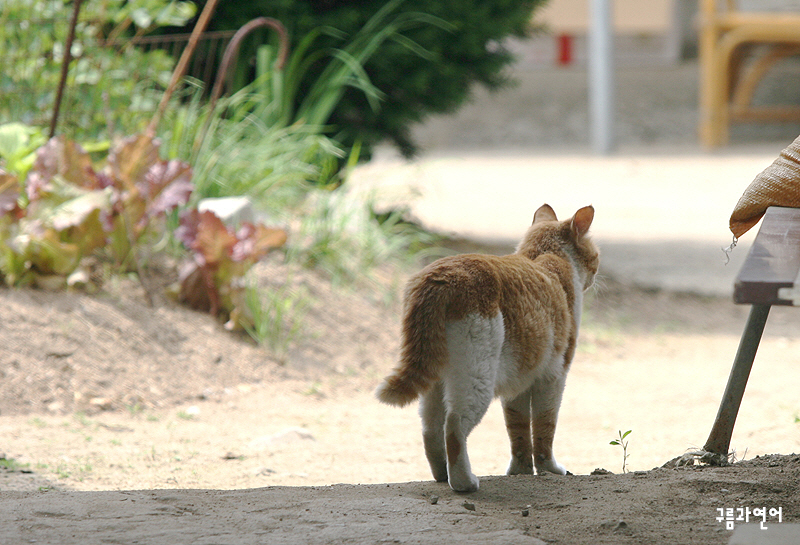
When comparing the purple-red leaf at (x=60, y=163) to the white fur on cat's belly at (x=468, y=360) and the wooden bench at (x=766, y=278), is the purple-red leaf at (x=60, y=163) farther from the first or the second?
the wooden bench at (x=766, y=278)

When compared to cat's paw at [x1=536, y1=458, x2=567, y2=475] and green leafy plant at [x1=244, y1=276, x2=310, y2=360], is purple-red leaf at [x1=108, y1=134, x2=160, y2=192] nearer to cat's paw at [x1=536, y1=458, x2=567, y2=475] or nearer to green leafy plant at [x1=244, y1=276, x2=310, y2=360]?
green leafy plant at [x1=244, y1=276, x2=310, y2=360]

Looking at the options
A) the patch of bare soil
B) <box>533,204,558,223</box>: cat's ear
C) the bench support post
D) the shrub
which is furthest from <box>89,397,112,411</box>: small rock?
the shrub

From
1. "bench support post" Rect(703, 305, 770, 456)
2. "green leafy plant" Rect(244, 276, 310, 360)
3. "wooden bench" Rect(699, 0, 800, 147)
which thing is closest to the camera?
"bench support post" Rect(703, 305, 770, 456)

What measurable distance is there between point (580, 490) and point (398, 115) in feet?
14.1

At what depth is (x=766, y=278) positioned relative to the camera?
5.30 feet

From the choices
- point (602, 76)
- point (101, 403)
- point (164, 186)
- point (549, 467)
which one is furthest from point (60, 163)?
point (602, 76)

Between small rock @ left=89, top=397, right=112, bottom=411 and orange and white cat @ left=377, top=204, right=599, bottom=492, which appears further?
small rock @ left=89, top=397, right=112, bottom=411

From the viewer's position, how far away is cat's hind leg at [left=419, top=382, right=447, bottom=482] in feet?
7.97

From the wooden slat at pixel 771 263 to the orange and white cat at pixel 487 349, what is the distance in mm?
711

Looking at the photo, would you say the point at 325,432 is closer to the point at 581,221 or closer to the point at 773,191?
the point at 581,221

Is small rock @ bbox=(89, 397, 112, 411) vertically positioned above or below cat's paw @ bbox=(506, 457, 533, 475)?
above

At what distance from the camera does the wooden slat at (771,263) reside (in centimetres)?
159

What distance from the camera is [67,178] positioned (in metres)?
4.11

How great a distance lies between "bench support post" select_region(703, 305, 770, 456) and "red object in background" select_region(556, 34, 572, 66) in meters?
12.0
